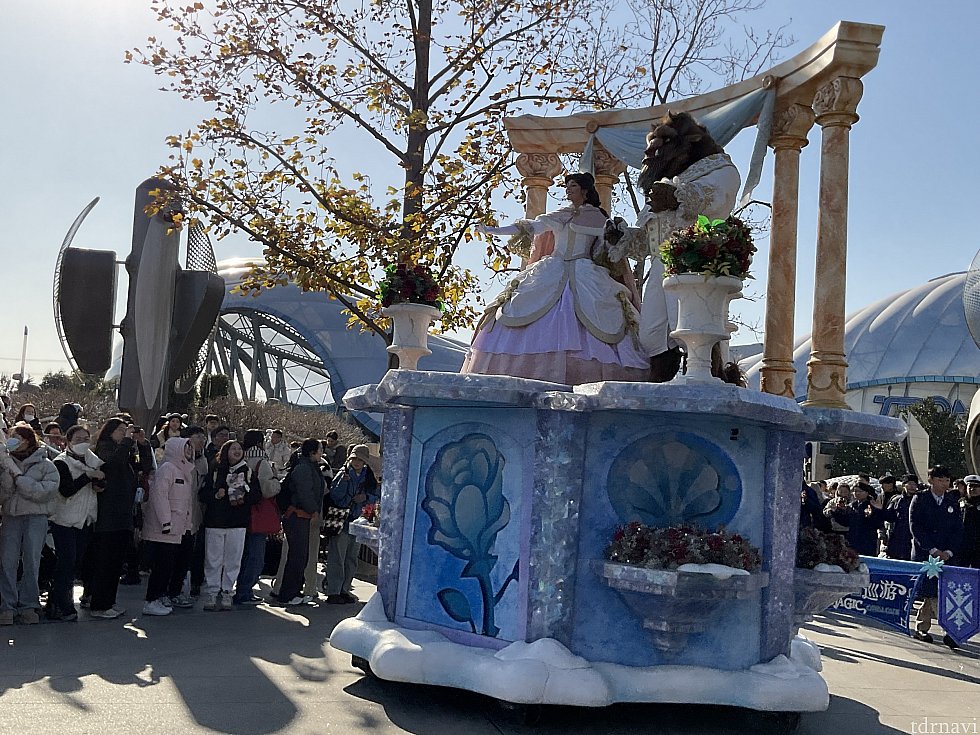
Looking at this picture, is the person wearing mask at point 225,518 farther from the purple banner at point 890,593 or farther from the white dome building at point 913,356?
the white dome building at point 913,356

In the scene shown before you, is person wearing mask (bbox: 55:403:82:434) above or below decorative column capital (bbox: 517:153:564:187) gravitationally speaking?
below

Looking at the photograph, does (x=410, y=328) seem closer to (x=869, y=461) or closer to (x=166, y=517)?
(x=166, y=517)

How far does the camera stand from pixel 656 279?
8.00 m

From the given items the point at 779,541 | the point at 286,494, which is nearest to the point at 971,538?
the point at 779,541

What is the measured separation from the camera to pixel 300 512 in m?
12.2

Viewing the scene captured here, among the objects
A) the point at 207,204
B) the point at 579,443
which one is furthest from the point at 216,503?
the point at 579,443

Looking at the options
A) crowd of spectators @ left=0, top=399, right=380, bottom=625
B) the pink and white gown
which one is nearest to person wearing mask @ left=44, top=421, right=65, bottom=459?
crowd of spectators @ left=0, top=399, right=380, bottom=625

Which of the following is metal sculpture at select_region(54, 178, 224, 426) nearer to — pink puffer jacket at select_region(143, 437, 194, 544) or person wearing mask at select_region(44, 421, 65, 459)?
person wearing mask at select_region(44, 421, 65, 459)

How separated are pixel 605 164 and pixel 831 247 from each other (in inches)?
105

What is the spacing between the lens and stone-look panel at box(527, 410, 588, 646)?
22.3 feet

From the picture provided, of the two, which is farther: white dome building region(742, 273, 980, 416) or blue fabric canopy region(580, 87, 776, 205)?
white dome building region(742, 273, 980, 416)

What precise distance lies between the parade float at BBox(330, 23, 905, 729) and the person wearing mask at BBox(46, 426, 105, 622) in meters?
3.61

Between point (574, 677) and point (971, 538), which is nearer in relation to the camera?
point (574, 677)

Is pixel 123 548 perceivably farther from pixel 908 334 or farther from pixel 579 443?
pixel 908 334
